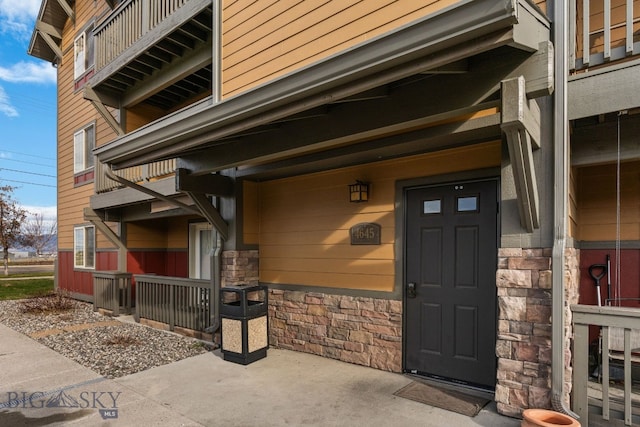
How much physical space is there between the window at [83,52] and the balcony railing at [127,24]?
2.22 m

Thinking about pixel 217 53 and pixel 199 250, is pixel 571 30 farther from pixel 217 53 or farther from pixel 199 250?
pixel 199 250

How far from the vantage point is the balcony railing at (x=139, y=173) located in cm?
750

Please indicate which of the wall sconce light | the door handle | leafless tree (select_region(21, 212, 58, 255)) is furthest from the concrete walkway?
leafless tree (select_region(21, 212, 58, 255))

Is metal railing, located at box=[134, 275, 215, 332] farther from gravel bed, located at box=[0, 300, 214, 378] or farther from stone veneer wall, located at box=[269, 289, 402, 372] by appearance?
stone veneer wall, located at box=[269, 289, 402, 372]

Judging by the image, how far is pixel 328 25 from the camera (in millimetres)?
3707

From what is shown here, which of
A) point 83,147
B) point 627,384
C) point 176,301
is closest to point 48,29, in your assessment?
point 83,147

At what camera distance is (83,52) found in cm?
1062

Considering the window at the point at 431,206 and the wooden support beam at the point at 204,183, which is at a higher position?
the wooden support beam at the point at 204,183

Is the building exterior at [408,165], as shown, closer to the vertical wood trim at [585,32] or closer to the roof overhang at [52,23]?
the vertical wood trim at [585,32]

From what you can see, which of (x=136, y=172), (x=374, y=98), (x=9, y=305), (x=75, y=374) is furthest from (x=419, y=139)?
(x=9, y=305)

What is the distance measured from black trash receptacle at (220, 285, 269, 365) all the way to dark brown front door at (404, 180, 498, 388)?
1890 millimetres

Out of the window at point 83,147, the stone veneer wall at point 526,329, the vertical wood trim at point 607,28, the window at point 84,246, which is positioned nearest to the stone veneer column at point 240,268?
the stone veneer wall at point 526,329

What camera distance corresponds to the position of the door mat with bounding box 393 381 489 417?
3.57m

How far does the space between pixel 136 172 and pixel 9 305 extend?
207 inches
